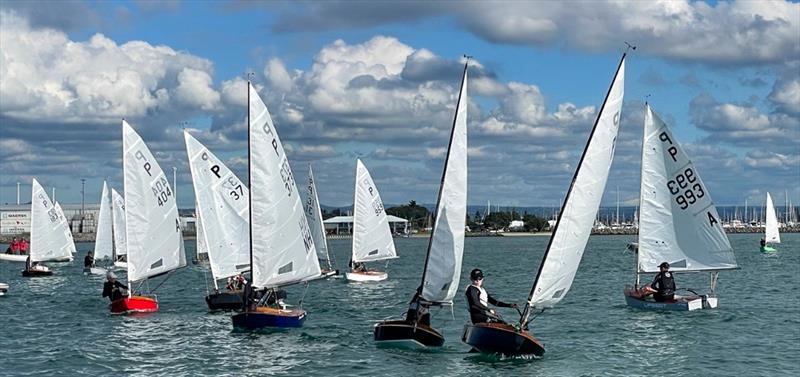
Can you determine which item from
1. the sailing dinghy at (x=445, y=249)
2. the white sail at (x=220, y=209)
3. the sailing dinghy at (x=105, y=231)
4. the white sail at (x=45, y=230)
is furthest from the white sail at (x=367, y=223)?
the sailing dinghy at (x=445, y=249)

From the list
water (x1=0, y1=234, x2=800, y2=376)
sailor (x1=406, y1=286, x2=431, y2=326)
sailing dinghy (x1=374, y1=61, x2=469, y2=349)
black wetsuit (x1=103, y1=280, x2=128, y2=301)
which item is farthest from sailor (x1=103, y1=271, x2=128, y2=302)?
sailor (x1=406, y1=286, x2=431, y2=326)

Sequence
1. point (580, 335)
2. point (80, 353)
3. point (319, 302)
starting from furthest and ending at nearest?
point (319, 302) → point (580, 335) → point (80, 353)

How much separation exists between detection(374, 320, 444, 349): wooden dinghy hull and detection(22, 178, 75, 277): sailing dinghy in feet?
152

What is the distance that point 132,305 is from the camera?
38.4 m

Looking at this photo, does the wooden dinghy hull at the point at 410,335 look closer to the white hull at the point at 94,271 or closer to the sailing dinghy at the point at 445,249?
the sailing dinghy at the point at 445,249

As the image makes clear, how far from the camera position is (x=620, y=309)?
39.9 meters

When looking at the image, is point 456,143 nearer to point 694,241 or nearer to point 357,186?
point 694,241

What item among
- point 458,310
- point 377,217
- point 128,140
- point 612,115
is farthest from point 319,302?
point 612,115

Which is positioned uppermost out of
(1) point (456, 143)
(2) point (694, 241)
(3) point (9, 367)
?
(1) point (456, 143)

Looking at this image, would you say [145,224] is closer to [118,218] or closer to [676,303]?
[676,303]

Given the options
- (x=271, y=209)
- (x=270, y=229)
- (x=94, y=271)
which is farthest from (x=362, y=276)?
(x=271, y=209)

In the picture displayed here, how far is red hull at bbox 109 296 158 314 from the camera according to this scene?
38.3 m

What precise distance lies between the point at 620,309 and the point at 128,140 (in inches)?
782

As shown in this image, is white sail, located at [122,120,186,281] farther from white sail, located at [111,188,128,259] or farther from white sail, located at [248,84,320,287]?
white sail, located at [111,188,128,259]
